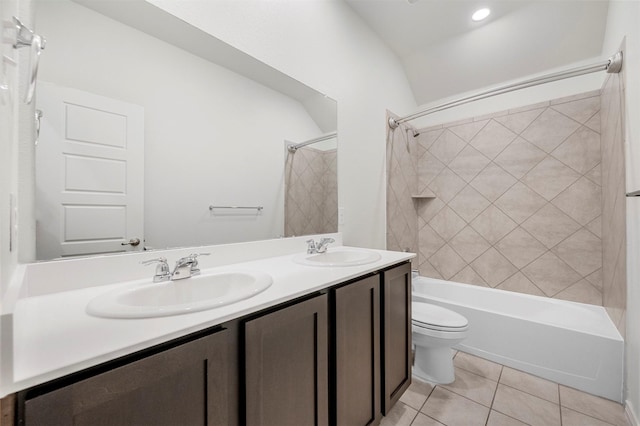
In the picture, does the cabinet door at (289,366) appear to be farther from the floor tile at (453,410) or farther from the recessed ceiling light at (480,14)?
the recessed ceiling light at (480,14)

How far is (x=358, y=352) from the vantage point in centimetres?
110

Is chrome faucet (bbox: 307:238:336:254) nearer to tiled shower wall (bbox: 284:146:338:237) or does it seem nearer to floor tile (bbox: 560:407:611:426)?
tiled shower wall (bbox: 284:146:338:237)

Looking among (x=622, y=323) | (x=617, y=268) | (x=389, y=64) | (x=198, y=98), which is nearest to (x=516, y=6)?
(x=389, y=64)

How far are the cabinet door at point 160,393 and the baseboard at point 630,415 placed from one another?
1982 mm

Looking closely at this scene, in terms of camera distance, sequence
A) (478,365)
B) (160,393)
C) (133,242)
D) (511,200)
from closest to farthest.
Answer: (160,393) < (133,242) < (478,365) < (511,200)

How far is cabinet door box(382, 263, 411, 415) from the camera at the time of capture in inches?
50.0

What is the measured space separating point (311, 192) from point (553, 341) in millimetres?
1947

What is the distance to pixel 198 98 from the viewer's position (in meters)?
1.19

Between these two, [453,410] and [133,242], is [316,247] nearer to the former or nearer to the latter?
[133,242]

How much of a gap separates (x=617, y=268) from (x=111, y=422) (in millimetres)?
2642

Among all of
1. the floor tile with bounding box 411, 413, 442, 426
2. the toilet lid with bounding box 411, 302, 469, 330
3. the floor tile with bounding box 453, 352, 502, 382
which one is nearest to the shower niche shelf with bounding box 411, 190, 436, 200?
the toilet lid with bounding box 411, 302, 469, 330

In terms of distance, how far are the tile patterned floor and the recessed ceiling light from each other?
9.34 ft

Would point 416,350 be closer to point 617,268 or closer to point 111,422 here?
point 617,268

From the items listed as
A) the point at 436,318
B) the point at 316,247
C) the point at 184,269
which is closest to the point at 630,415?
the point at 436,318
